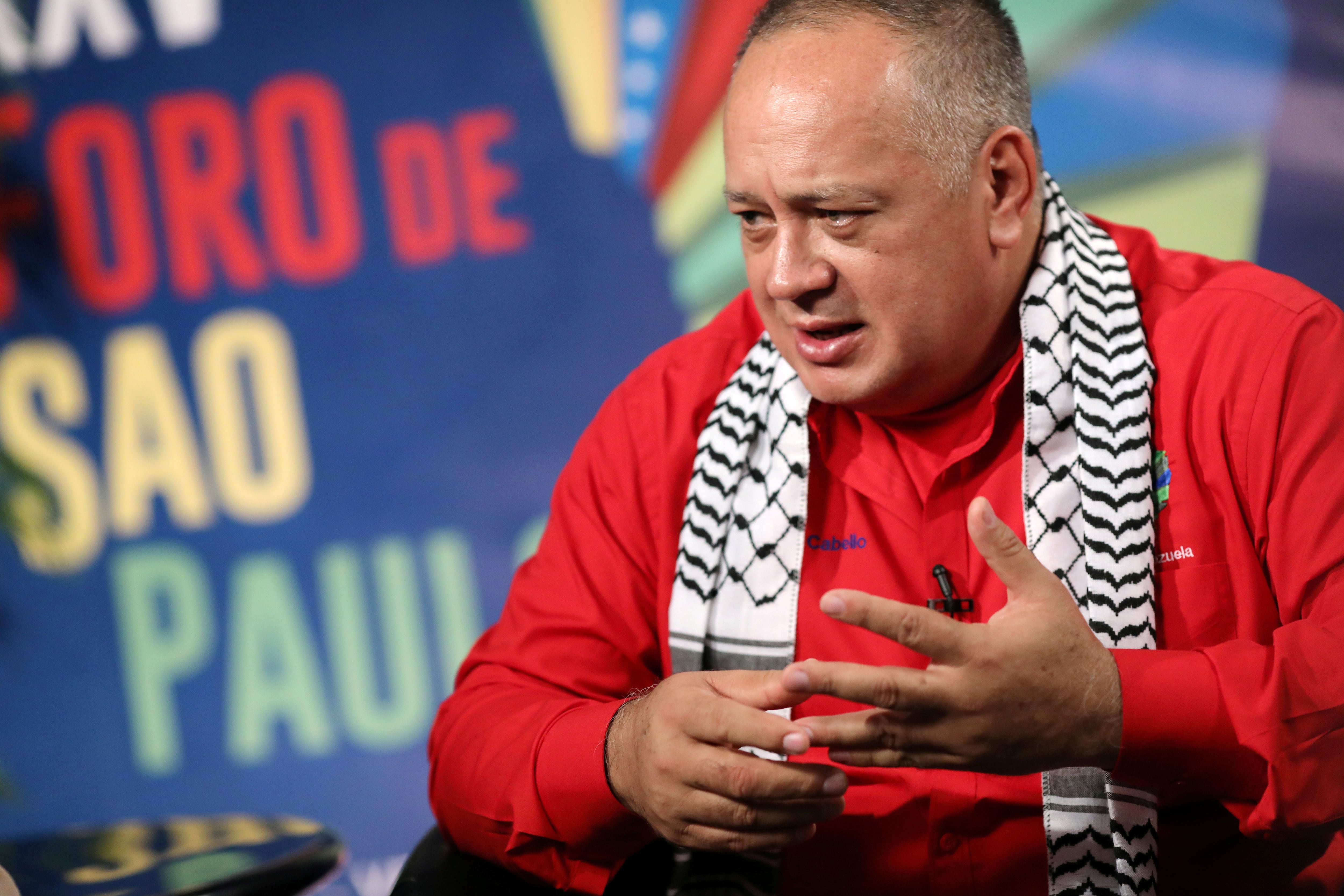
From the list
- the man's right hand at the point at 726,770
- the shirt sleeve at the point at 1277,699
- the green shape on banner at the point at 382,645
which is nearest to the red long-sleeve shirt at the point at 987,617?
the shirt sleeve at the point at 1277,699

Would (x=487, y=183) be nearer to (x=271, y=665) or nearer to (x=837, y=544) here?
(x=271, y=665)

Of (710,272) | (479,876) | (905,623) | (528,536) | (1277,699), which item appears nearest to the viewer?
(905,623)

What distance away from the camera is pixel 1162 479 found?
1.32 metres

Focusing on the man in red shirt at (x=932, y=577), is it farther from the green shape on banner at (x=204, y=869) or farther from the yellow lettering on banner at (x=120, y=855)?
the yellow lettering on banner at (x=120, y=855)

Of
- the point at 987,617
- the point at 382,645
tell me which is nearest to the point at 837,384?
the point at 987,617

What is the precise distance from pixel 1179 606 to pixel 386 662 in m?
1.87

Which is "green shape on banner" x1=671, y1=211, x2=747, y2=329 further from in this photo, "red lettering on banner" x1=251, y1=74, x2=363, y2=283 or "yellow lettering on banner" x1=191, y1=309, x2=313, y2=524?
"yellow lettering on banner" x1=191, y1=309, x2=313, y2=524

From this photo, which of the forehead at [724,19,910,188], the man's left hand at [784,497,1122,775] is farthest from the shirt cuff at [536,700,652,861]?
the forehead at [724,19,910,188]

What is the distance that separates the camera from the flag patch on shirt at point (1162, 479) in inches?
51.3

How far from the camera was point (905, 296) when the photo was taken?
131cm

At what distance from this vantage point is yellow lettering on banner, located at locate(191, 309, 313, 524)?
2.69m

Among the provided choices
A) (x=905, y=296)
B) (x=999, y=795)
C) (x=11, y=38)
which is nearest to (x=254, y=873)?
(x=999, y=795)

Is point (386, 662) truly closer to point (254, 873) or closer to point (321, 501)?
point (321, 501)

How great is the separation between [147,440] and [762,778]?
6.87 feet
